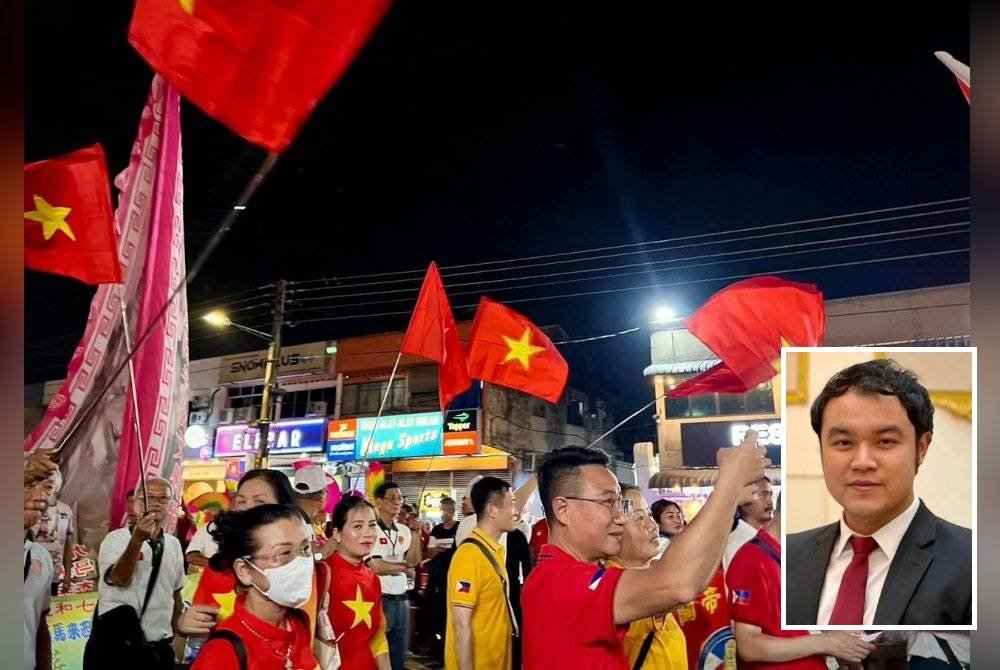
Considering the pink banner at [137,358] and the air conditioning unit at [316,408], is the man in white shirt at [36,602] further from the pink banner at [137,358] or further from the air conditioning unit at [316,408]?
the air conditioning unit at [316,408]

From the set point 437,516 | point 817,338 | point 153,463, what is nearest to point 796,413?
point 153,463

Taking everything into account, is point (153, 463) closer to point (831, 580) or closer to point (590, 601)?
point (590, 601)

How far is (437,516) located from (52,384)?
62.9 ft

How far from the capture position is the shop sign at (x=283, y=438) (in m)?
28.0

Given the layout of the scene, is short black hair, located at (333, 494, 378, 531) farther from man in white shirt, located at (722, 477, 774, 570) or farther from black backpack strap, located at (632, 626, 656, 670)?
man in white shirt, located at (722, 477, 774, 570)

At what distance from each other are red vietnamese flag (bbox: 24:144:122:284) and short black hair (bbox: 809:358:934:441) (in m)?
3.57

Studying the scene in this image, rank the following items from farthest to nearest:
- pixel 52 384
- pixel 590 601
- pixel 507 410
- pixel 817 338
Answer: pixel 52 384
pixel 507 410
pixel 817 338
pixel 590 601

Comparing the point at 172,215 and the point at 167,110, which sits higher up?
the point at 167,110

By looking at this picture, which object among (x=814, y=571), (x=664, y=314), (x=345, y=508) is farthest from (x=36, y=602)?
(x=664, y=314)

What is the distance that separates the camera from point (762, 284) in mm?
7344

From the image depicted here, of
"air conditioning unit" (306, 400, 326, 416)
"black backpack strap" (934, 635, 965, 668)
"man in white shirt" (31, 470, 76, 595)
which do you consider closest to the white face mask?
"man in white shirt" (31, 470, 76, 595)

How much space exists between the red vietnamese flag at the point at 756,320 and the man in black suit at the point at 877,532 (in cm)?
504

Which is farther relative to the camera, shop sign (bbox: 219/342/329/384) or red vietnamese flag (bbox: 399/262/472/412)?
shop sign (bbox: 219/342/329/384)

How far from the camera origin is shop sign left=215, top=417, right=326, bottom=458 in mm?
28000
